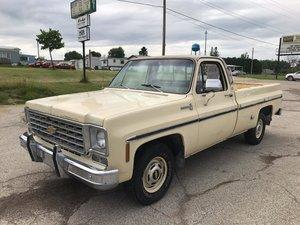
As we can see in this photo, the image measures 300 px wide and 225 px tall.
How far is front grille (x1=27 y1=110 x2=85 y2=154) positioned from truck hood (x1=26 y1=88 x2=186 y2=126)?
0.29ft

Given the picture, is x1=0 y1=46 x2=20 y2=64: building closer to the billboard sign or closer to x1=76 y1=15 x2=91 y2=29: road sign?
the billboard sign

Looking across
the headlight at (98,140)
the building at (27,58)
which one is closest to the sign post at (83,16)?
the headlight at (98,140)

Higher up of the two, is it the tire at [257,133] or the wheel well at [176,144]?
the wheel well at [176,144]

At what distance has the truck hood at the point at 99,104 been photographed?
12.6ft

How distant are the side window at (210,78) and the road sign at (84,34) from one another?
1416 cm

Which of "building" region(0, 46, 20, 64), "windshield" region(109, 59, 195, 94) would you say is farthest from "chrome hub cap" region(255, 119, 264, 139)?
"building" region(0, 46, 20, 64)

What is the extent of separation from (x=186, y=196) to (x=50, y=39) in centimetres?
4890

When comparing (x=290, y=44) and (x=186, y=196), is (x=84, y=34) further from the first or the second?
(x=290, y=44)

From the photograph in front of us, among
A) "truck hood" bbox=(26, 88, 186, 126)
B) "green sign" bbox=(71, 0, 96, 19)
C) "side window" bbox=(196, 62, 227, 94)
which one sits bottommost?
"truck hood" bbox=(26, 88, 186, 126)

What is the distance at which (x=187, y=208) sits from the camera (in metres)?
4.39

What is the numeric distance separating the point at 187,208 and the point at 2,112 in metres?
8.72

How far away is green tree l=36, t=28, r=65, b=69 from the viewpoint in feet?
163

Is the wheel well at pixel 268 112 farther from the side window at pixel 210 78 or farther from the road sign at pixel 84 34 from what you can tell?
the road sign at pixel 84 34

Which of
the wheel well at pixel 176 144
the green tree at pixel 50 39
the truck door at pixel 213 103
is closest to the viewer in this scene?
the wheel well at pixel 176 144
